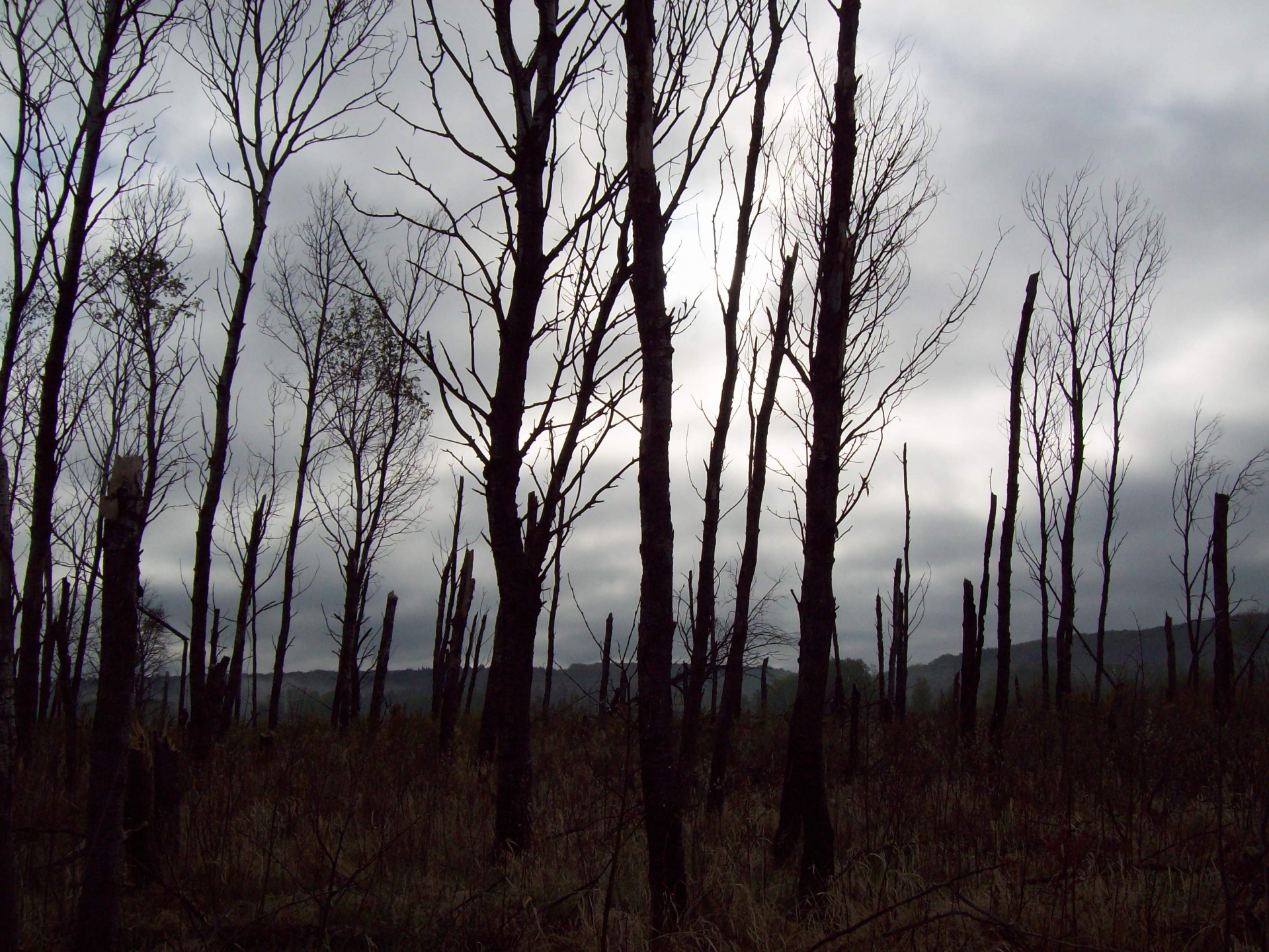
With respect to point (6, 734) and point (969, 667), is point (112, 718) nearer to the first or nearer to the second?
point (6, 734)

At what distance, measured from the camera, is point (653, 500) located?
12.3 ft

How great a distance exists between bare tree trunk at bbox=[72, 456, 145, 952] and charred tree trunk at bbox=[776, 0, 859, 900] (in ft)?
10.6

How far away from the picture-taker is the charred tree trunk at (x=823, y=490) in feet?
15.5

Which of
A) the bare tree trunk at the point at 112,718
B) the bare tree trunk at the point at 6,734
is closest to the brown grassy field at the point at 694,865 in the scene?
the bare tree trunk at the point at 112,718

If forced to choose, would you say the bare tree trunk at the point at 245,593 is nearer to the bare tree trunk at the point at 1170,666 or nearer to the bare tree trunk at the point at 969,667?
the bare tree trunk at the point at 969,667

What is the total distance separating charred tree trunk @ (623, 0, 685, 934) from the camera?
353 centimetres

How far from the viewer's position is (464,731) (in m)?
15.1

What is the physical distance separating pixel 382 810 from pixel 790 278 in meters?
6.57

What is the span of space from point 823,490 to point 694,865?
2363 mm

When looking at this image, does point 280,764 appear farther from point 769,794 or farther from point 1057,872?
Result: point 1057,872

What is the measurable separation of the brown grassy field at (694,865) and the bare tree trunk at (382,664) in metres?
7.32

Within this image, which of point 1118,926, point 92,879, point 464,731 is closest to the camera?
point 92,879

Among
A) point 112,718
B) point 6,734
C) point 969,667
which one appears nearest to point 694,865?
point 112,718

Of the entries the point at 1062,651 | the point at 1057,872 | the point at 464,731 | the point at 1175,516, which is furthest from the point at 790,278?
the point at 1175,516
